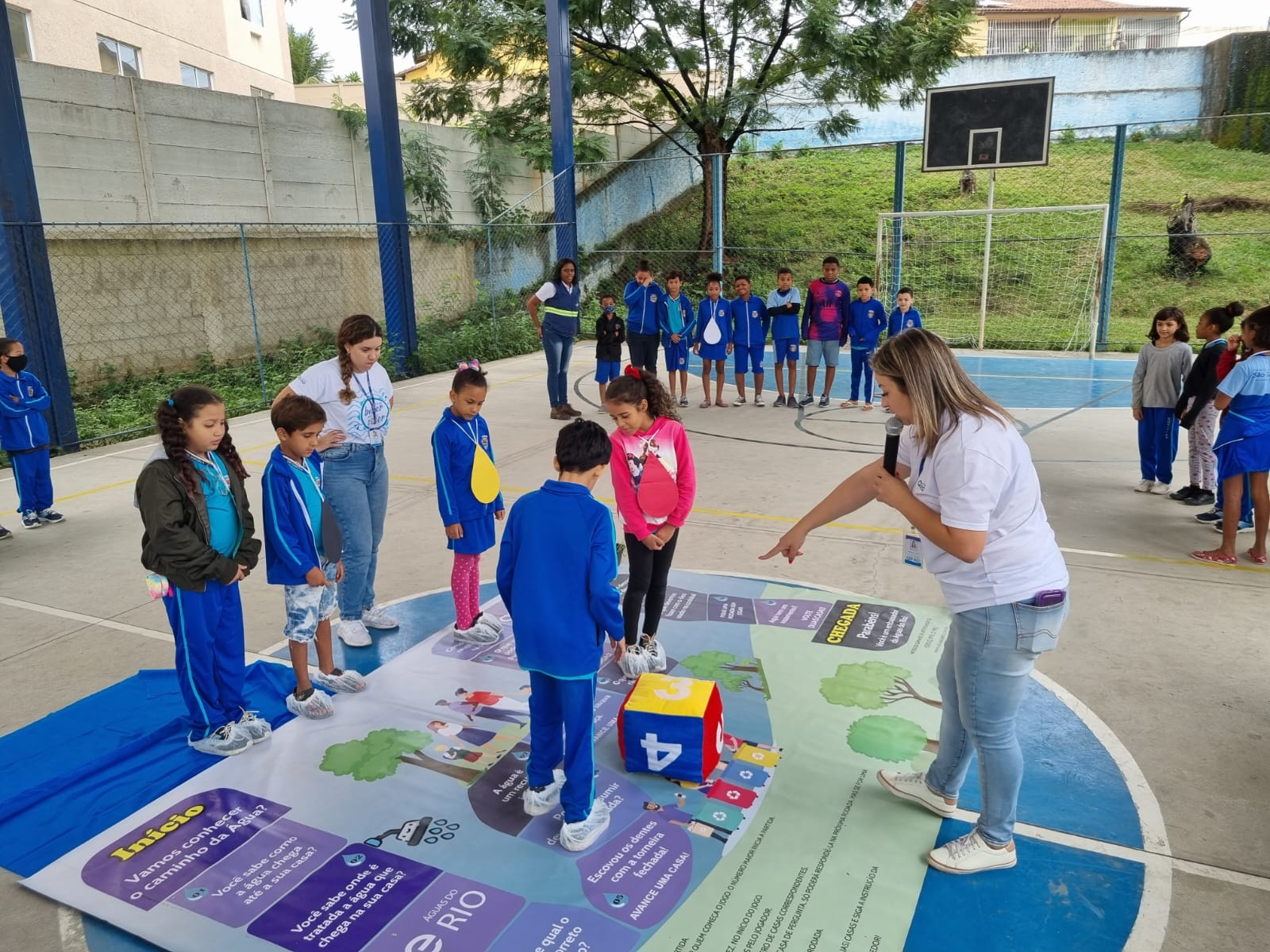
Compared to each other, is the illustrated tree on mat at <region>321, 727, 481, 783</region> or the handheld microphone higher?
the handheld microphone

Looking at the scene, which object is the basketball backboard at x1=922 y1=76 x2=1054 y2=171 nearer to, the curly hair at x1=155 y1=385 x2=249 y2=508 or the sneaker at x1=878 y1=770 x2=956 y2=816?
the sneaker at x1=878 y1=770 x2=956 y2=816

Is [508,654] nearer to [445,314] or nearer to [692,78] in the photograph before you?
[445,314]

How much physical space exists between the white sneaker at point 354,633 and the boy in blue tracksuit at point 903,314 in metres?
7.26

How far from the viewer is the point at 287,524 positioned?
3861mm

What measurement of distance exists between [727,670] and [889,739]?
899 millimetres

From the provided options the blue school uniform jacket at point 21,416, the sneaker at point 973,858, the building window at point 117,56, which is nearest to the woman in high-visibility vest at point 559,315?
the blue school uniform jacket at point 21,416

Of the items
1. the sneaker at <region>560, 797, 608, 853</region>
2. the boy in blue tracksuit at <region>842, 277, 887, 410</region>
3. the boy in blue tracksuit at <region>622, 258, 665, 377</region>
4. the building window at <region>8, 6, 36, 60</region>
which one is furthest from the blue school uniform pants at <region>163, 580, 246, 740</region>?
the building window at <region>8, 6, 36, 60</region>

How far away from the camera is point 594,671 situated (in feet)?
10.1

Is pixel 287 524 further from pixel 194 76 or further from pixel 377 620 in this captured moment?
pixel 194 76

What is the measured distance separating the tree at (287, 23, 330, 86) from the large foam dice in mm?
44201

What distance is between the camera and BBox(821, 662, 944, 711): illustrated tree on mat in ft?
13.5


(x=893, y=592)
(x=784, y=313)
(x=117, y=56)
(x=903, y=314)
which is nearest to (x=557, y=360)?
(x=784, y=313)

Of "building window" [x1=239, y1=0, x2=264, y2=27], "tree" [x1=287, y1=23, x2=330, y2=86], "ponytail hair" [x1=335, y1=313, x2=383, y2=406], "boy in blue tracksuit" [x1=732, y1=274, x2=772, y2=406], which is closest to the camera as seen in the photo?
"ponytail hair" [x1=335, y1=313, x2=383, y2=406]

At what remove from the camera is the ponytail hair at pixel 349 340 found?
454cm
